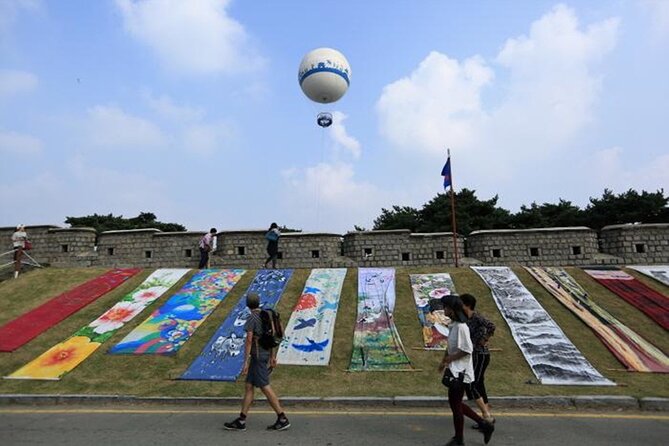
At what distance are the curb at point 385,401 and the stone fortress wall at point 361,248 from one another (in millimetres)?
10086

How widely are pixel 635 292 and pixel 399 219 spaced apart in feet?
117

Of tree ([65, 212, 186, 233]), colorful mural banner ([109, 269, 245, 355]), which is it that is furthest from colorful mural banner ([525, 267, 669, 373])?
tree ([65, 212, 186, 233])

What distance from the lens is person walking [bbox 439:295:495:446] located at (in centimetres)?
543

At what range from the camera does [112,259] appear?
18.6 m

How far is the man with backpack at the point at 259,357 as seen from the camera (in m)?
6.08

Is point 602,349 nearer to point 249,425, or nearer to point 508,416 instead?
point 508,416

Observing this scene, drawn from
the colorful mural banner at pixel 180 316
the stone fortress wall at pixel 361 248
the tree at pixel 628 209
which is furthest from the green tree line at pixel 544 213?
the colorful mural banner at pixel 180 316

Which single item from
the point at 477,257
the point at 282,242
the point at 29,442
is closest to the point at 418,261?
the point at 477,257

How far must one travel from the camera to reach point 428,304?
38.7 ft

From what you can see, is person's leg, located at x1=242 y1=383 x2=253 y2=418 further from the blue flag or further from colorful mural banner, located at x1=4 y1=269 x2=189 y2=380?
the blue flag

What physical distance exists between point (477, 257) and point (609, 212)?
3147cm

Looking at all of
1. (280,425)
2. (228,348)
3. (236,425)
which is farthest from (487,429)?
(228,348)

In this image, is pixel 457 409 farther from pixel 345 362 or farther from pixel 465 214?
pixel 465 214

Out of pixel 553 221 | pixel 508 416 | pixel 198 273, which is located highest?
pixel 553 221
